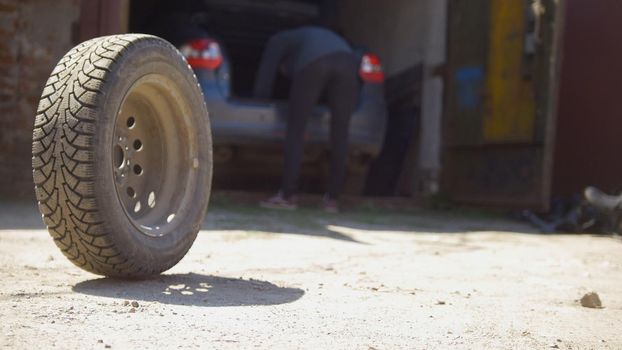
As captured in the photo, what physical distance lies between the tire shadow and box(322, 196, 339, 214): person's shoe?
321cm

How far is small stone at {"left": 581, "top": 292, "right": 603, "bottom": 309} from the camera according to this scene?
2.79 m

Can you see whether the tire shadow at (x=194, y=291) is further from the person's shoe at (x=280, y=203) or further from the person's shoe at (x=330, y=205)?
the person's shoe at (x=330, y=205)

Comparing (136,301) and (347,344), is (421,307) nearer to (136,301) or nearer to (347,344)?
(347,344)

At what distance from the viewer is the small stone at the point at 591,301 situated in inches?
110

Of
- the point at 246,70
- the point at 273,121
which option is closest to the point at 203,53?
the point at 273,121

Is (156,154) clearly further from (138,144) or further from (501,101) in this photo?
(501,101)

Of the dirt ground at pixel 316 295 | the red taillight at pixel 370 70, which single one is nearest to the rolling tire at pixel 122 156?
the dirt ground at pixel 316 295

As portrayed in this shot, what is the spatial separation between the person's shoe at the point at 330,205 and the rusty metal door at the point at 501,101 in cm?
146

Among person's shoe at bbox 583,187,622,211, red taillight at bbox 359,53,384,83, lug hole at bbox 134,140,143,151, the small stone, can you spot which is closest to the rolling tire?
Answer: lug hole at bbox 134,140,143,151

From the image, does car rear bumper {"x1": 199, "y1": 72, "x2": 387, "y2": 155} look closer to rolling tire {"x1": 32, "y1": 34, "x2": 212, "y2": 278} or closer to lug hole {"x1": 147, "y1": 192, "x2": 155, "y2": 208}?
rolling tire {"x1": 32, "y1": 34, "x2": 212, "y2": 278}

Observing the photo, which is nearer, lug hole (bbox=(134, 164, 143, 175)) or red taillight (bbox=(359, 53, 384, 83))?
lug hole (bbox=(134, 164, 143, 175))

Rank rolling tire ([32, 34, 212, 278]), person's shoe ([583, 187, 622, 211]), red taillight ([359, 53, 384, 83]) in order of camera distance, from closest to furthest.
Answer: rolling tire ([32, 34, 212, 278]), person's shoe ([583, 187, 622, 211]), red taillight ([359, 53, 384, 83])

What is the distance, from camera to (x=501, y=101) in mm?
6641

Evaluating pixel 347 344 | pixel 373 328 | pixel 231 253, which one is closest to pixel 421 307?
pixel 373 328
